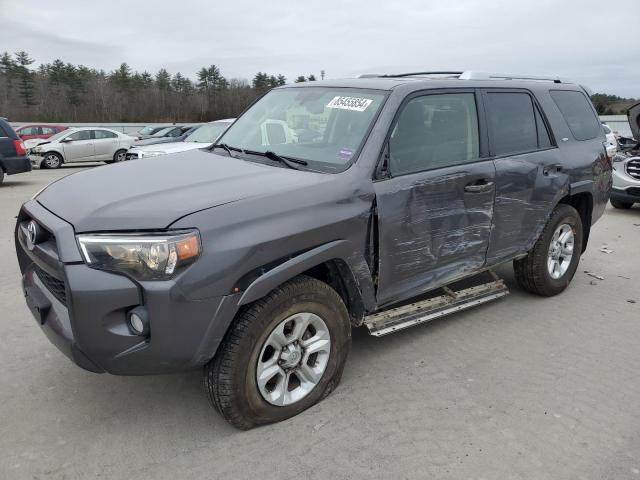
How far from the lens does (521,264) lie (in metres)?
4.73

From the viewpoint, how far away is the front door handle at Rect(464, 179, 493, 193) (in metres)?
3.63

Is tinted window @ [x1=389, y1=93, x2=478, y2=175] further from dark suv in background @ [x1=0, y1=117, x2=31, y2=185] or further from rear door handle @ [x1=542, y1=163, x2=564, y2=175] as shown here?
dark suv in background @ [x1=0, y1=117, x2=31, y2=185]

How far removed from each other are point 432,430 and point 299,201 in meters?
1.46

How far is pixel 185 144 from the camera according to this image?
35.6ft

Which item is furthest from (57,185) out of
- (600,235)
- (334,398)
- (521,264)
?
(600,235)

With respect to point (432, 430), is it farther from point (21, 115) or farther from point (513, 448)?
point (21, 115)

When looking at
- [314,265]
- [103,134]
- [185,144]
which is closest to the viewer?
[314,265]

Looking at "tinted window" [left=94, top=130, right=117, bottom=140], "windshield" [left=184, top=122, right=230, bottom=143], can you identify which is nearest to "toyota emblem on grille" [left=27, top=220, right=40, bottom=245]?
"windshield" [left=184, top=122, right=230, bottom=143]

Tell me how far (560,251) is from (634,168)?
5.77 metres

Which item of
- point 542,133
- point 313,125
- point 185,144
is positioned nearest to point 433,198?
point 313,125

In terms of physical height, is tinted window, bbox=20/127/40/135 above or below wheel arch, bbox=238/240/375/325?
above

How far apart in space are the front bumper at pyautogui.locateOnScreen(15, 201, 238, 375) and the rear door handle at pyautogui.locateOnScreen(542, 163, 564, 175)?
10.1 ft

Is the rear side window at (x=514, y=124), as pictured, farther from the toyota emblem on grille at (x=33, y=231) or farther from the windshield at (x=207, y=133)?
the windshield at (x=207, y=133)

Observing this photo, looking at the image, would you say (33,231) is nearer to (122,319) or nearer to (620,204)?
(122,319)
